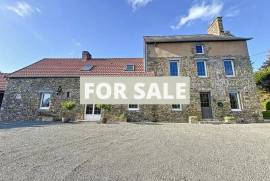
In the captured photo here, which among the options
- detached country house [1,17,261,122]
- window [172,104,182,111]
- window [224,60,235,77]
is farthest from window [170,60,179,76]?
window [224,60,235,77]

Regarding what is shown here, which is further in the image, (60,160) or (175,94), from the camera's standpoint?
(175,94)

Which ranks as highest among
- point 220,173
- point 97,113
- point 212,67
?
point 212,67

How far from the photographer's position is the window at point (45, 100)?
13587mm

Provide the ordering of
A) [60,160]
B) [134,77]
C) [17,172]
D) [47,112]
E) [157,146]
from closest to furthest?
[17,172] < [60,160] < [157,146] < [47,112] < [134,77]

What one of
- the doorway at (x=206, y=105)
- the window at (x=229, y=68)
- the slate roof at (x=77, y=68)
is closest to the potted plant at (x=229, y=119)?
the doorway at (x=206, y=105)

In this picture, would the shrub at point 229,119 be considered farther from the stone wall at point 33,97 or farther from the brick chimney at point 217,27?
the stone wall at point 33,97

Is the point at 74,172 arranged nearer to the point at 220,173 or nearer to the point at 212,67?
the point at 220,173

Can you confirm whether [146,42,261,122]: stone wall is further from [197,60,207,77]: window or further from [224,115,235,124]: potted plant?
[224,115,235,124]: potted plant

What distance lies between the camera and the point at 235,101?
13.9 metres

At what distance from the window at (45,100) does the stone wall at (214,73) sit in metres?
8.97

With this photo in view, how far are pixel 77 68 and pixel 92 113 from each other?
4.92 m

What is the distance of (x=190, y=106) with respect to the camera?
1370 cm

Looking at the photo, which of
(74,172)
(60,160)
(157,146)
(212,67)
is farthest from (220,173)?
(212,67)

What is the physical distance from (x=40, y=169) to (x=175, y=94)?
39.3ft
